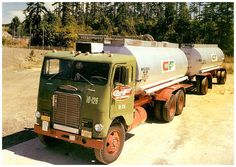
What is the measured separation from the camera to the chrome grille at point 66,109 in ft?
28.9

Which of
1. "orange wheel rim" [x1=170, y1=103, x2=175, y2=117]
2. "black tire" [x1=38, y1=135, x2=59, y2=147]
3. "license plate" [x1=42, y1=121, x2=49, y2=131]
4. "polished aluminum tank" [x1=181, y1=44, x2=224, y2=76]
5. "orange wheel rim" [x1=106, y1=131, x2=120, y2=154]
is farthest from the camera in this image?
"polished aluminum tank" [x1=181, y1=44, x2=224, y2=76]

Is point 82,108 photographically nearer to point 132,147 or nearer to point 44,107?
point 44,107

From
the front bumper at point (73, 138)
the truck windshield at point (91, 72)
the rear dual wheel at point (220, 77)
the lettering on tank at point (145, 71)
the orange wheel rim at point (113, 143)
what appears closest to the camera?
the front bumper at point (73, 138)

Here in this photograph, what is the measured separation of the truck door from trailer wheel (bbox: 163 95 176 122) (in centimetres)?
355

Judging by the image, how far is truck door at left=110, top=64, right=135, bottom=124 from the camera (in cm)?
888

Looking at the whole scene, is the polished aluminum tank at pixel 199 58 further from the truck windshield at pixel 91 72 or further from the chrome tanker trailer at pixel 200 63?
the truck windshield at pixel 91 72

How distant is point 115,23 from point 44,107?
77712mm

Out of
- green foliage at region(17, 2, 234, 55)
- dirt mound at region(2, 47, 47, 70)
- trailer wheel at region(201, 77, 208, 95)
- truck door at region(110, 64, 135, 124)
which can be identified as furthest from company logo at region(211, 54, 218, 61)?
green foliage at region(17, 2, 234, 55)

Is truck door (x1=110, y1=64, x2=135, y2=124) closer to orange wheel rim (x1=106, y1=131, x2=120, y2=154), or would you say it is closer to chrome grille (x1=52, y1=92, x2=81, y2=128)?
orange wheel rim (x1=106, y1=131, x2=120, y2=154)

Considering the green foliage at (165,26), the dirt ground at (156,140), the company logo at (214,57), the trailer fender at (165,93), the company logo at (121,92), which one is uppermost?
the green foliage at (165,26)

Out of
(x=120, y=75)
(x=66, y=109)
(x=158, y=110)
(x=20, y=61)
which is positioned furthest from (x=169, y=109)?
(x=20, y=61)

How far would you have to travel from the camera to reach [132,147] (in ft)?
33.9

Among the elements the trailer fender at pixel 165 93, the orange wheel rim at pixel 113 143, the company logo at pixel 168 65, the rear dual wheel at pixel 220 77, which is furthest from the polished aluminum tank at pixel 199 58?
the orange wheel rim at pixel 113 143

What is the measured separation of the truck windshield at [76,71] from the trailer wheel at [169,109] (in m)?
5.11
